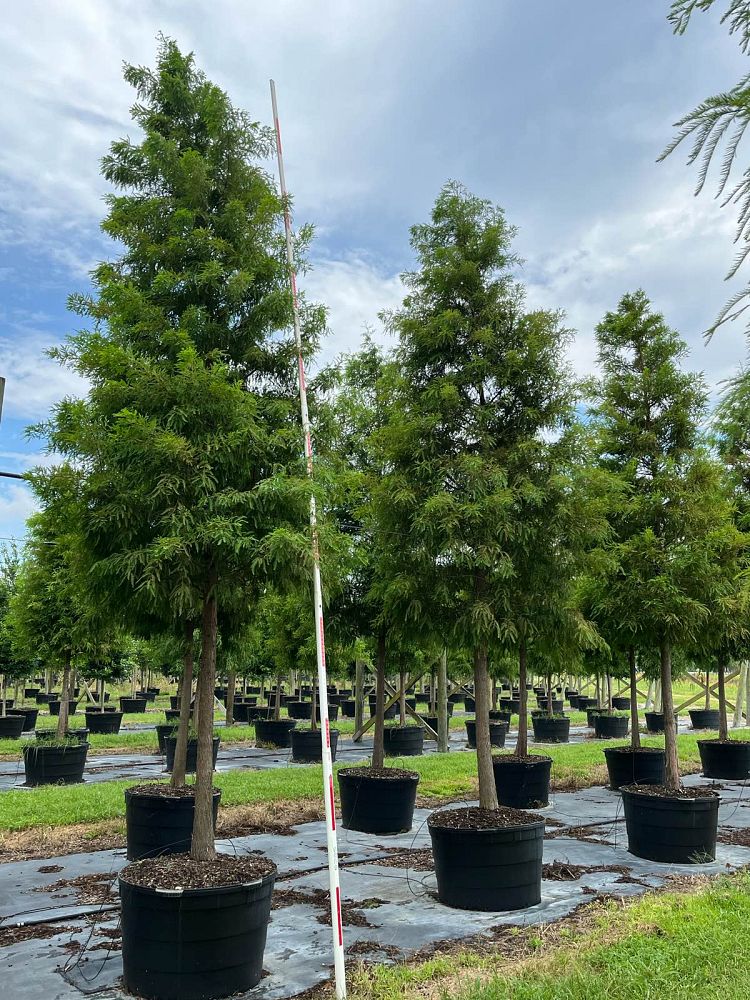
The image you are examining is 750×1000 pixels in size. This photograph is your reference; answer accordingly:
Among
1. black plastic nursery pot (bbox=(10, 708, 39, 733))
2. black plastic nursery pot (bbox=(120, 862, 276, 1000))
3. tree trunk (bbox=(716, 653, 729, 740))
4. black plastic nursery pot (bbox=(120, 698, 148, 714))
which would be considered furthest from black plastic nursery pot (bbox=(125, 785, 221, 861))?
black plastic nursery pot (bbox=(120, 698, 148, 714))

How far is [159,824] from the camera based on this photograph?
6.98m

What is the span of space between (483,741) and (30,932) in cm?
368

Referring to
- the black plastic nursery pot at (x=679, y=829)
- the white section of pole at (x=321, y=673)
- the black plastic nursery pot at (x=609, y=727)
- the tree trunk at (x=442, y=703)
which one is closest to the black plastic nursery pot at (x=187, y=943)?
the white section of pole at (x=321, y=673)

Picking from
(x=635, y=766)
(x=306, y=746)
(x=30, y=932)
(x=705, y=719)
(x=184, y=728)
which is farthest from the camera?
(x=705, y=719)

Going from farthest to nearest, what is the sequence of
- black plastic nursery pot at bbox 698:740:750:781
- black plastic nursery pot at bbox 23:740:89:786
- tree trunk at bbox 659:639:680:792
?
black plastic nursery pot at bbox 698:740:750:781 < black plastic nursery pot at bbox 23:740:89:786 < tree trunk at bbox 659:639:680:792

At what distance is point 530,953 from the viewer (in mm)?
4613

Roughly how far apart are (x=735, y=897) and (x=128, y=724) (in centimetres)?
2151

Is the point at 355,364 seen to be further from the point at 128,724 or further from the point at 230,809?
the point at 128,724

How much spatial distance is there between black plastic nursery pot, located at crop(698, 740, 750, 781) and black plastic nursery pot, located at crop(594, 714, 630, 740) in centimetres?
824

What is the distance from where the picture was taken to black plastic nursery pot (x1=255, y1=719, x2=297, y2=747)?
17516 mm

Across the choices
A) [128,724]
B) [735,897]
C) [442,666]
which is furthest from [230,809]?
[128,724]

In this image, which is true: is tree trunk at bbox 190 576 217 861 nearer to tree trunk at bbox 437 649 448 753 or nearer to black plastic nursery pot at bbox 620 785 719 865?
black plastic nursery pot at bbox 620 785 719 865

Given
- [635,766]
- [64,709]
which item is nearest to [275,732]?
[64,709]

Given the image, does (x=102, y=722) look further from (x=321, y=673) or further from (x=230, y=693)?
(x=321, y=673)
